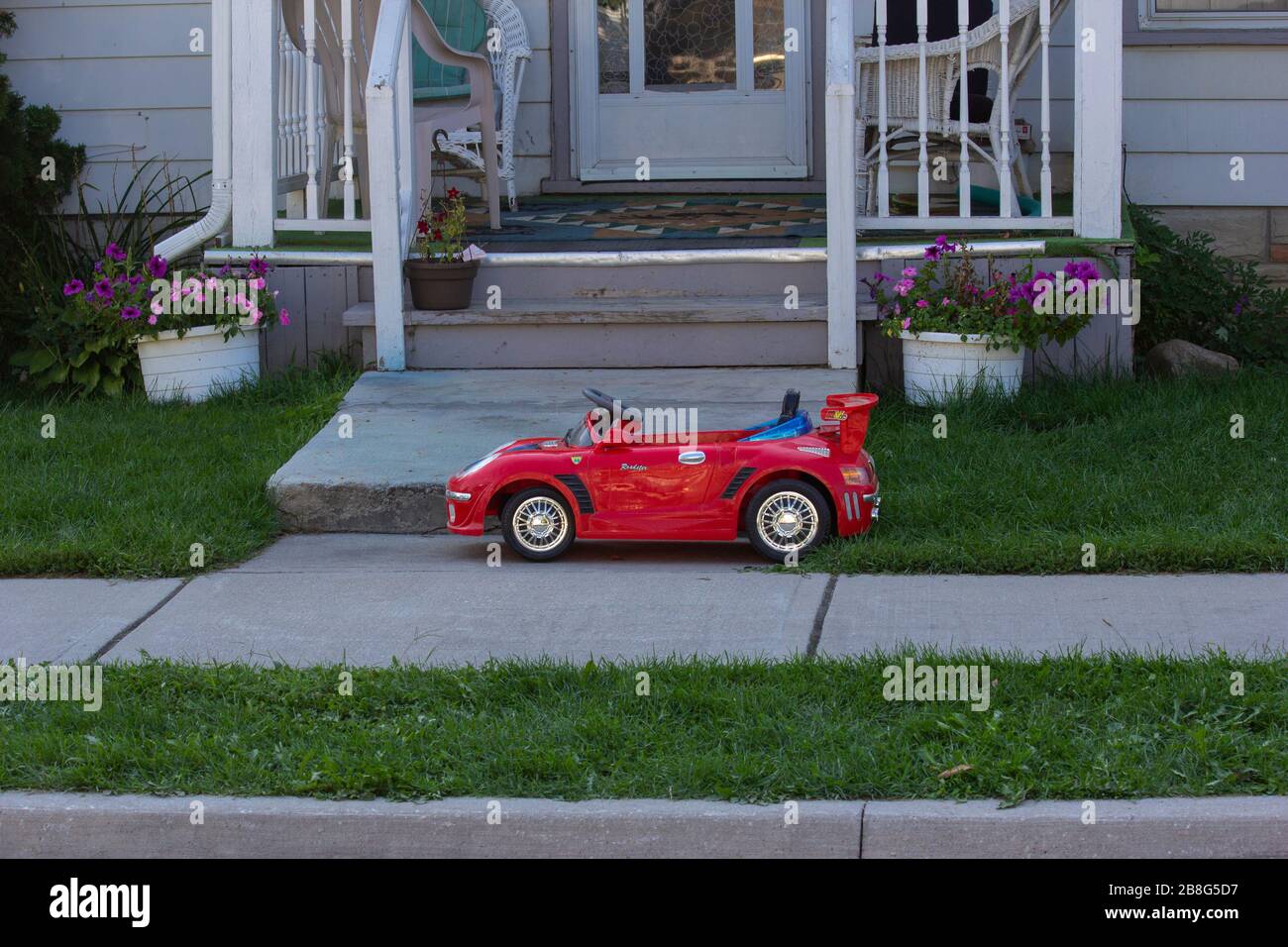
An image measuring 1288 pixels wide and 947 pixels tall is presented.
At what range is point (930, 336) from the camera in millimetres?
6672

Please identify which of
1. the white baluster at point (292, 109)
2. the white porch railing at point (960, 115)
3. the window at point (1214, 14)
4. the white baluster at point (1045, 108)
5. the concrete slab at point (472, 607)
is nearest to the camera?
the concrete slab at point (472, 607)

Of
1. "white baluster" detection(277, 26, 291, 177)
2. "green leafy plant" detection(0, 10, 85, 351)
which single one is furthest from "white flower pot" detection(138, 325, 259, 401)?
"white baluster" detection(277, 26, 291, 177)

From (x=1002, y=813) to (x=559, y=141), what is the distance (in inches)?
290

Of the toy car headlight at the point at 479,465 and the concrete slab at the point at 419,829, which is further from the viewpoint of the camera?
the toy car headlight at the point at 479,465

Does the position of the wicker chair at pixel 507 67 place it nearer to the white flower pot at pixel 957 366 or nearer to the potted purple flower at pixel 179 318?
the potted purple flower at pixel 179 318

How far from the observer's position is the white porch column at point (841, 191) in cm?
662

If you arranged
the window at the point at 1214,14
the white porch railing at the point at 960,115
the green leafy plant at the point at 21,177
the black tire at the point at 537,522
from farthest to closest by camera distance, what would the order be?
1. the window at the point at 1214,14
2. the green leafy plant at the point at 21,177
3. the white porch railing at the point at 960,115
4. the black tire at the point at 537,522

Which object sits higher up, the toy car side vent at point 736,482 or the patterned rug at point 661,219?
the patterned rug at point 661,219

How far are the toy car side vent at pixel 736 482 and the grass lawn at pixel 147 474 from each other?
63.5 inches

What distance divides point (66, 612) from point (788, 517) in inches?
87.1

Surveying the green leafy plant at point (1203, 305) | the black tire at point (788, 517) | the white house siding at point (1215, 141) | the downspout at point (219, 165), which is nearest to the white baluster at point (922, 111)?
the green leafy plant at point (1203, 305)

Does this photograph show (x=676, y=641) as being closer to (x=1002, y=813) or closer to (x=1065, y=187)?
(x=1002, y=813)

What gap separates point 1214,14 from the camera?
8750mm

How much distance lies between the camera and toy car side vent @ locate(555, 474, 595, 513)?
201 inches
